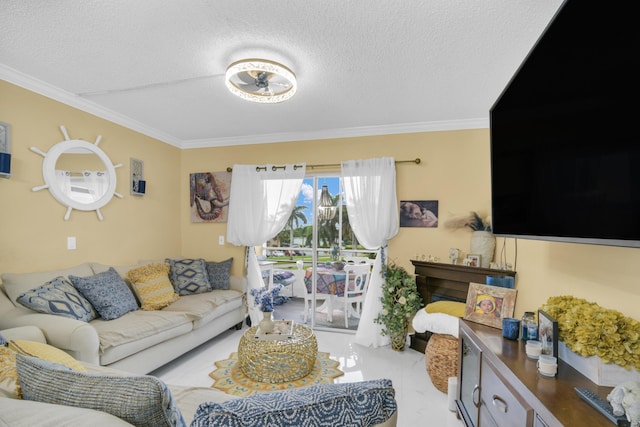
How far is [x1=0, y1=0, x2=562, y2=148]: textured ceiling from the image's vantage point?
174 cm

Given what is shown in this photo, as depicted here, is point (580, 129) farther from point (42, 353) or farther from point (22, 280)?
point (22, 280)

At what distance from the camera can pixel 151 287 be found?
124 inches

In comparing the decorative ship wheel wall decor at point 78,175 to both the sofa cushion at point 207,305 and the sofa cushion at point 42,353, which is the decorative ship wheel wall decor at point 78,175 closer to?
the sofa cushion at point 207,305

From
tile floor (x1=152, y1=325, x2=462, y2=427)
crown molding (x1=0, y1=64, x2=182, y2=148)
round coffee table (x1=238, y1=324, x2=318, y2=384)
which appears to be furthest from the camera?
round coffee table (x1=238, y1=324, x2=318, y2=384)

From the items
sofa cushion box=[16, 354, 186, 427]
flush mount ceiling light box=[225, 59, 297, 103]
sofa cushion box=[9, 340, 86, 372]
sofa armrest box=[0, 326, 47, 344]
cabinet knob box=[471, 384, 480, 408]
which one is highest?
flush mount ceiling light box=[225, 59, 297, 103]

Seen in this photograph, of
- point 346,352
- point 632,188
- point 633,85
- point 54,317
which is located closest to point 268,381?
point 346,352

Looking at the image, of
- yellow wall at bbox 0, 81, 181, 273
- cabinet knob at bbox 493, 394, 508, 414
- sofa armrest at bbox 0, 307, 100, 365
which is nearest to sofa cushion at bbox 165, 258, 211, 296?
yellow wall at bbox 0, 81, 181, 273

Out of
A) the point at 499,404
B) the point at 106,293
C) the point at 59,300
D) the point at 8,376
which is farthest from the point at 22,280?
the point at 499,404

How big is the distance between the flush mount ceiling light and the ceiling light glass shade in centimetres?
173

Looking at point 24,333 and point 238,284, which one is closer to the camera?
point 24,333

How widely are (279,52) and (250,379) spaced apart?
2.60 meters

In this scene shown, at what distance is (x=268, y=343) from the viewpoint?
263cm

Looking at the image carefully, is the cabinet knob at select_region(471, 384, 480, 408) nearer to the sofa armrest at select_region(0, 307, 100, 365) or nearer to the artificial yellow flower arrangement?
the artificial yellow flower arrangement

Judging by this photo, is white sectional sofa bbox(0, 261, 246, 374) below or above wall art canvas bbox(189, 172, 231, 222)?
below
